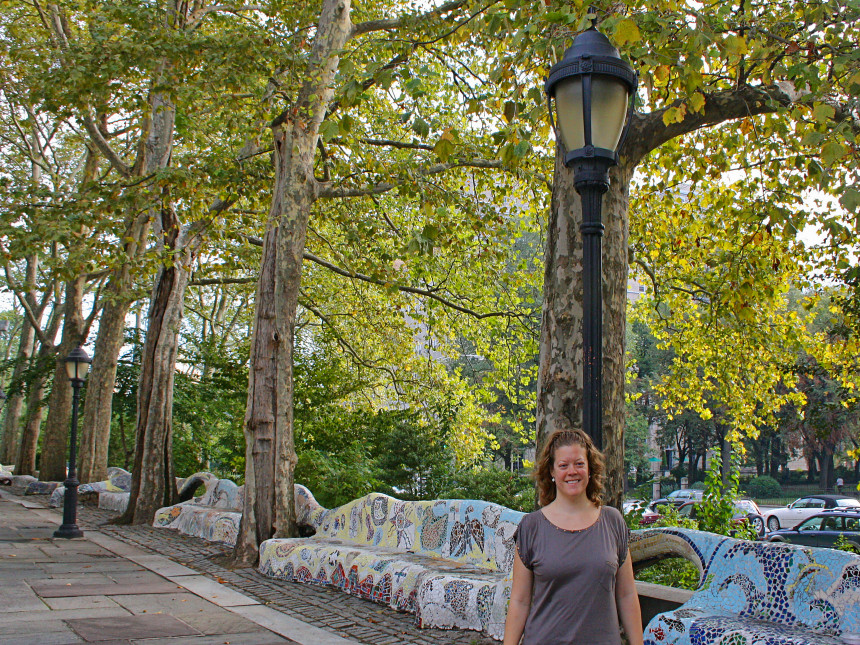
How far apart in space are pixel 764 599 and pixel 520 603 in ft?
8.24

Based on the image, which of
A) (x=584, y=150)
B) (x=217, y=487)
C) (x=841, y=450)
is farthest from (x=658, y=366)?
(x=584, y=150)

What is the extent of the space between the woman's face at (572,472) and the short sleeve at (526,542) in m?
0.19

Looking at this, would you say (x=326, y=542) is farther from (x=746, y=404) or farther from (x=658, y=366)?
(x=658, y=366)

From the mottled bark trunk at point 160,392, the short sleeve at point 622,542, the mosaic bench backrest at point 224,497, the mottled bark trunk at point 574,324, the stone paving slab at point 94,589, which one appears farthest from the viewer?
the mottled bark trunk at point 160,392

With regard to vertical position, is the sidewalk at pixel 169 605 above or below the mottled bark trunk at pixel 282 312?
below

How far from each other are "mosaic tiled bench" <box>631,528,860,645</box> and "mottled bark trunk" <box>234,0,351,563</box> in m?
5.86

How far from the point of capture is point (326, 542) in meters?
9.12

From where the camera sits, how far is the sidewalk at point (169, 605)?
19.7ft

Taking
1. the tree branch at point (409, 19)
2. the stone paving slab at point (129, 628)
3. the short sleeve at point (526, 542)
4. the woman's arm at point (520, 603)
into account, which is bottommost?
the stone paving slab at point (129, 628)

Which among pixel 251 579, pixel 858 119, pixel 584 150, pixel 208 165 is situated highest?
pixel 208 165

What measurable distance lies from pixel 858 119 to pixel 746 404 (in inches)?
360

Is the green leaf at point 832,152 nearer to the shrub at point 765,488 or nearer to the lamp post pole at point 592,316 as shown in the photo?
the lamp post pole at point 592,316

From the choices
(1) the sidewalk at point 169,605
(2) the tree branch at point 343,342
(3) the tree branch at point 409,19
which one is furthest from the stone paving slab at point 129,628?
(2) the tree branch at point 343,342

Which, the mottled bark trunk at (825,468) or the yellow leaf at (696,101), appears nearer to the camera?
the yellow leaf at (696,101)
